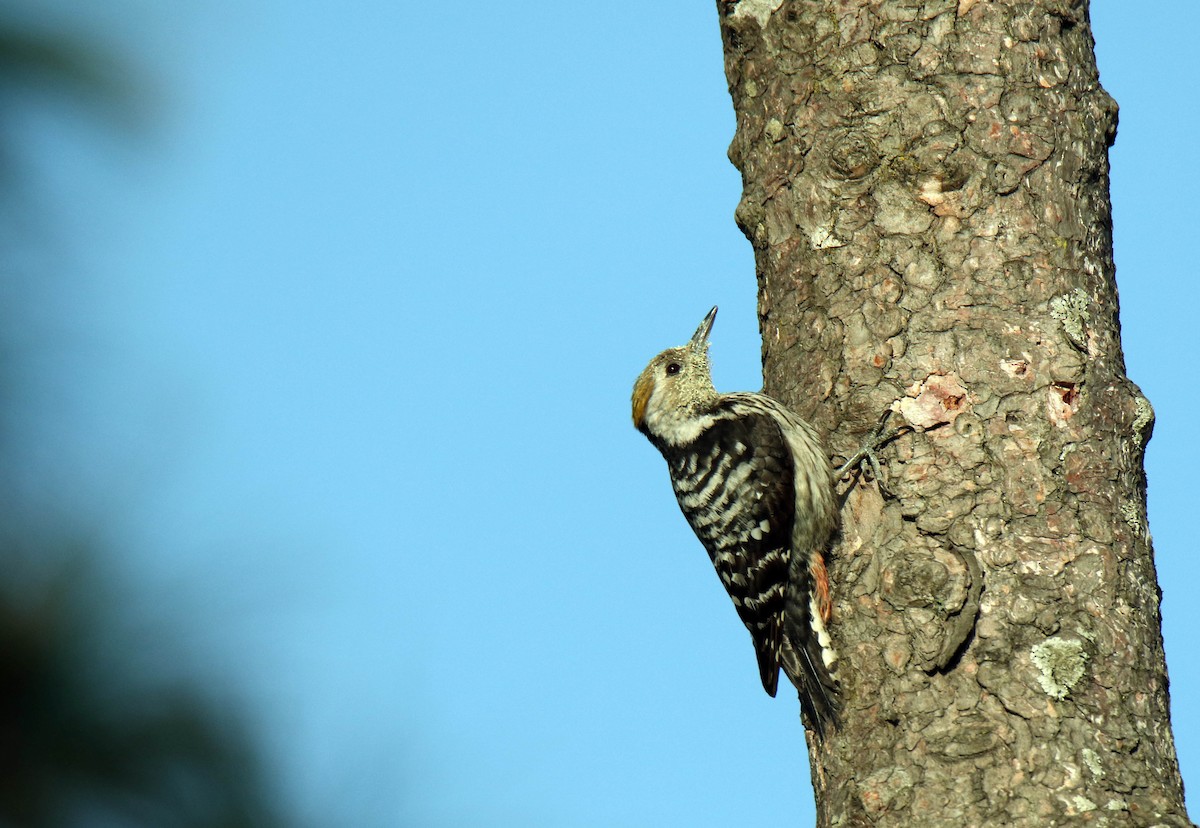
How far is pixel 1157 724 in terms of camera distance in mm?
3670

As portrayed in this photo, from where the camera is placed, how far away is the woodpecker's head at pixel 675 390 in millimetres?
6016

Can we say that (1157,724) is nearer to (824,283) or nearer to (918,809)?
(918,809)

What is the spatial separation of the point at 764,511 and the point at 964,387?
47.0 inches

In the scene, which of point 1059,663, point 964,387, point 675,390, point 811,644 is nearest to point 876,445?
point 964,387

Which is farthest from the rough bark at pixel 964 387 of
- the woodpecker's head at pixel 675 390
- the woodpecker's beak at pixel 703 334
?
the woodpecker's beak at pixel 703 334

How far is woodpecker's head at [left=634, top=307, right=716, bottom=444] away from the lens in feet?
19.7

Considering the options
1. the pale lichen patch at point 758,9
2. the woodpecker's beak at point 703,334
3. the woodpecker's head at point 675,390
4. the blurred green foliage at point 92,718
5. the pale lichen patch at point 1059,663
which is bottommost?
the blurred green foliage at point 92,718

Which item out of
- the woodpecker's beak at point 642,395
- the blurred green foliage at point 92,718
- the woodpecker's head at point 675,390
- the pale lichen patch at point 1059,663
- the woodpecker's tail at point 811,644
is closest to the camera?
the blurred green foliage at point 92,718

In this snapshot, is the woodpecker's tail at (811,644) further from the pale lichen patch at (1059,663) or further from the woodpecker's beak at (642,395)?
the woodpecker's beak at (642,395)

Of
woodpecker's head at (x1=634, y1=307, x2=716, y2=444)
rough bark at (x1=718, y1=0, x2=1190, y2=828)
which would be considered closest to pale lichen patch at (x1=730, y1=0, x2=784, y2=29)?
rough bark at (x1=718, y1=0, x2=1190, y2=828)

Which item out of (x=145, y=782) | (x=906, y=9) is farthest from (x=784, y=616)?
(x=145, y=782)

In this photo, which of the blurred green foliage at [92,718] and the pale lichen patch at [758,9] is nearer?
the blurred green foliage at [92,718]

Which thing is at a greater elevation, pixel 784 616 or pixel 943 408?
pixel 943 408

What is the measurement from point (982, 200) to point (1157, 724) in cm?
171
